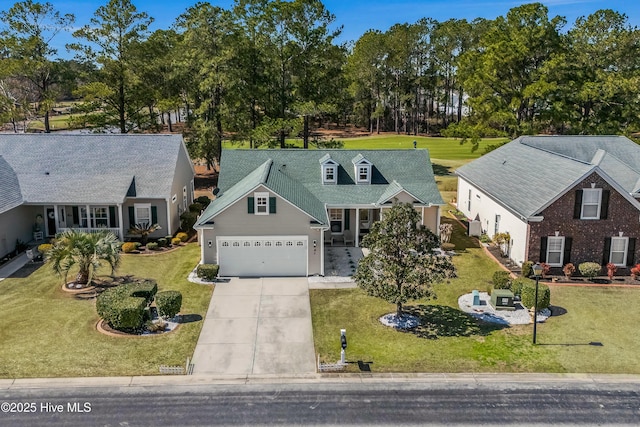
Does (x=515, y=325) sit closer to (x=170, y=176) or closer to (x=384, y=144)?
(x=170, y=176)

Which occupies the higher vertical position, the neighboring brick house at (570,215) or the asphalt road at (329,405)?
the neighboring brick house at (570,215)

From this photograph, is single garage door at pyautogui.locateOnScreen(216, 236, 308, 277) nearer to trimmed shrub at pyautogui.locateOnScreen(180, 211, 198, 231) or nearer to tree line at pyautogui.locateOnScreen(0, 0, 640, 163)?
trimmed shrub at pyautogui.locateOnScreen(180, 211, 198, 231)

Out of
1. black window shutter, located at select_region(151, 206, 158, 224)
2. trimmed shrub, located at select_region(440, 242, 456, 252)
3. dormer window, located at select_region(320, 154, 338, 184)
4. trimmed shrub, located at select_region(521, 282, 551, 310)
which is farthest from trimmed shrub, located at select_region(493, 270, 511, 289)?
black window shutter, located at select_region(151, 206, 158, 224)

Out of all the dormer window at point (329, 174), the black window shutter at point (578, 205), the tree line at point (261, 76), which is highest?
the tree line at point (261, 76)

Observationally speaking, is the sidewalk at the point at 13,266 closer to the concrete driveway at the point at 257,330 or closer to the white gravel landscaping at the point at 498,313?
the concrete driveway at the point at 257,330

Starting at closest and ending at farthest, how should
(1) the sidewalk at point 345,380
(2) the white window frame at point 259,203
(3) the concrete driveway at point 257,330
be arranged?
(1) the sidewalk at point 345,380
(3) the concrete driveway at point 257,330
(2) the white window frame at point 259,203

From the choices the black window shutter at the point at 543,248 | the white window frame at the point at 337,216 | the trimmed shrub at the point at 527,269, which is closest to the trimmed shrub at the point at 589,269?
the black window shutter at the point at 543,248

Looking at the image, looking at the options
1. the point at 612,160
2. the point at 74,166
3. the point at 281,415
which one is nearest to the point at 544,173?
the point at 612,160
